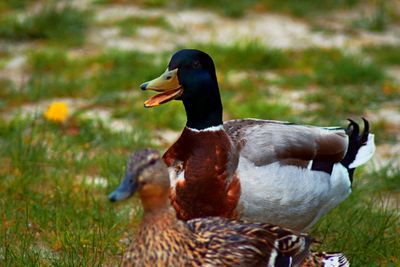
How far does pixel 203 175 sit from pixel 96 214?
32.1 inches

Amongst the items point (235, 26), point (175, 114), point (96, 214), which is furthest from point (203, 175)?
point (235, 26)

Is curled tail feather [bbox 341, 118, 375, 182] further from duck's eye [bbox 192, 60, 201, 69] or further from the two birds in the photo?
duck's eye [bbox 192, 60, 201, 69]

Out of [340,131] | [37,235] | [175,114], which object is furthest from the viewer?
[175,114]

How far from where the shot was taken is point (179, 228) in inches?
135

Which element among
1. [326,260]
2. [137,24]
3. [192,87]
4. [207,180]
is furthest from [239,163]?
[137,24]

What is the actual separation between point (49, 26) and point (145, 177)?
5.98 metres

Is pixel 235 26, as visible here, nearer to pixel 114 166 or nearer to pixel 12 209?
pixel 114 166

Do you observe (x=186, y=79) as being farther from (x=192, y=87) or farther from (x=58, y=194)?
(x=58, y=194)

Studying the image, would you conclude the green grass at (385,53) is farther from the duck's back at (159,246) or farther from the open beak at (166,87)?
the duck's back at (159,246)

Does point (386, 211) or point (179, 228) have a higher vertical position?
point (179, 228)

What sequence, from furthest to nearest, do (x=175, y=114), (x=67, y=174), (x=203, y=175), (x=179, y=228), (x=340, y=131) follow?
(x=175, y=114) → (x=67, y=174) → (x=340, y=131) → (x=203, y=175) → (x=179, y=228)

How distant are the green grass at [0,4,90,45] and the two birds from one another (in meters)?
4.28

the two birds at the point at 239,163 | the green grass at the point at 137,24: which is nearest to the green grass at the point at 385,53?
the green grass at the point at 137,24

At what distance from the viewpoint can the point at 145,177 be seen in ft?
10.5
